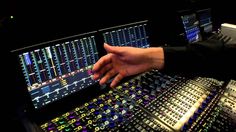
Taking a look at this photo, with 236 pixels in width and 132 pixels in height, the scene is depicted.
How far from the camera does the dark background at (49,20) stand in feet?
4.10

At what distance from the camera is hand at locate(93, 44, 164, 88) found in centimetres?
131

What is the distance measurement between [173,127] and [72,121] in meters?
0.50

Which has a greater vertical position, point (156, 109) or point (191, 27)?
point (191, 27)

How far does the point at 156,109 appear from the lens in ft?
4.32

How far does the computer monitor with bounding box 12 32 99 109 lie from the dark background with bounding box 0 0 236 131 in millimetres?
82

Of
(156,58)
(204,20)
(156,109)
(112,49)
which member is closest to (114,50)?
(112,49)

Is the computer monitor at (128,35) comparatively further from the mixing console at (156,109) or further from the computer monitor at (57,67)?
the mixing console at (156,109)

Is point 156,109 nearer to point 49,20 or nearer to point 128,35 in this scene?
point 128,35

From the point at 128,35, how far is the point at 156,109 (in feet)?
1.98

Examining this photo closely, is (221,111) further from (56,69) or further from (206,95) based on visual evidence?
(56,69)

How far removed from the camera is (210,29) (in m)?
3.14

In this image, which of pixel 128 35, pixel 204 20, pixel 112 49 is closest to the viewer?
pixel 112 49

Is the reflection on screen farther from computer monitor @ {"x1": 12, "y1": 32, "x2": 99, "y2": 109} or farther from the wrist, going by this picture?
the wrist

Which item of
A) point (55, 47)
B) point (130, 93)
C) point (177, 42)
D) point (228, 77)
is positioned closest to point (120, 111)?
point (130, 93)
